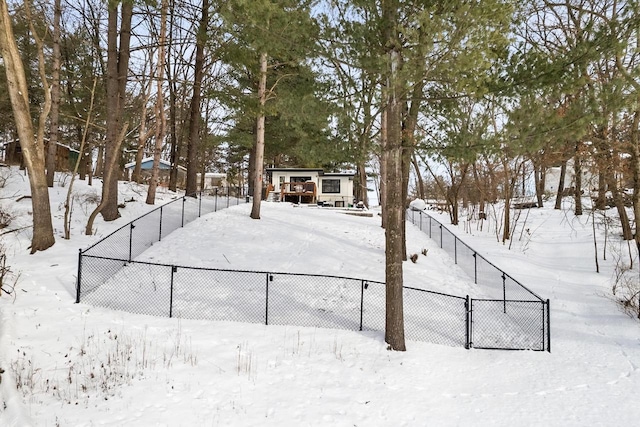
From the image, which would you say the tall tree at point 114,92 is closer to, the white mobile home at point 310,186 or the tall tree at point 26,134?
the tall tree at point 26,134

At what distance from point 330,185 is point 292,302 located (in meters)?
25.2

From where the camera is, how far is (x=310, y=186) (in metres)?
32.4

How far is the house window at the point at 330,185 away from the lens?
3369cm

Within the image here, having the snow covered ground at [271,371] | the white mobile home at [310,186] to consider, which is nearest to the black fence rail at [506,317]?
the snow covered ground at [271,371]

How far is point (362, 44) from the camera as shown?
21.8 ft

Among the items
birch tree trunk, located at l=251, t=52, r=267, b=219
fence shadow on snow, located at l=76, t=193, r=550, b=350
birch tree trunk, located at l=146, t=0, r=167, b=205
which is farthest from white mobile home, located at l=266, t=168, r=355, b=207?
fence shadow on snow, located at l=76, t=193, r=550, b=350

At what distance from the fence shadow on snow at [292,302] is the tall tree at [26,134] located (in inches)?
62.9

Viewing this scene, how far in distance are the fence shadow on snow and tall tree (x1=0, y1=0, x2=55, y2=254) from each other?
1.60 m

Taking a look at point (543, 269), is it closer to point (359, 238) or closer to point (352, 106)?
point (359, 238)

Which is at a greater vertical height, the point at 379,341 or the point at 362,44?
the point at 362,44

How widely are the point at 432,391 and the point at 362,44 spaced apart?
19.7ft

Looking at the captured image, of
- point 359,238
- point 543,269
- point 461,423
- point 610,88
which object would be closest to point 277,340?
point 461,423

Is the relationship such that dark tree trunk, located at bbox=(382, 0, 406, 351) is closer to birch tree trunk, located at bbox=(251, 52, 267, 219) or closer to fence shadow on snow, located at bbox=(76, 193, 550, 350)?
fence shadow on snow, located at bbox=(76, 193, 550, 350)

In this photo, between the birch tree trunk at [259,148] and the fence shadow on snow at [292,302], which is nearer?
the fence shadow on snow at [292,302]
